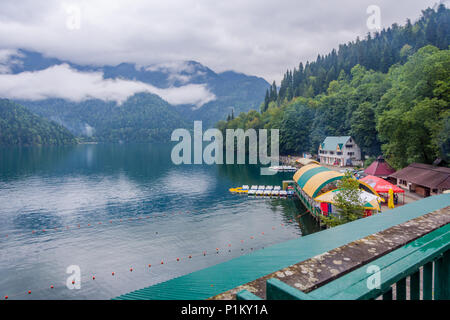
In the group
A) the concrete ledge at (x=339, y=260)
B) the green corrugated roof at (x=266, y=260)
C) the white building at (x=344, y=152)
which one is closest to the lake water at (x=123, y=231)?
the green corrugated roof at (x=266, y=260)

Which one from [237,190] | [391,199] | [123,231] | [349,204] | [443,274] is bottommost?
[123,231]

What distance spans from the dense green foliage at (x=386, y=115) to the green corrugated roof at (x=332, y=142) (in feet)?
9.39

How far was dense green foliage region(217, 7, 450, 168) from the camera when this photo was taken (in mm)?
39625

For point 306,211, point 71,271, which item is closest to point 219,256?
point 71,271

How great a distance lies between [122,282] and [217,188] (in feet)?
116

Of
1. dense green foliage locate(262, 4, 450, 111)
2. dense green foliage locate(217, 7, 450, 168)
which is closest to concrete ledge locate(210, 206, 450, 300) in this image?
dense green foliage locate(217, 7, 450, 168)

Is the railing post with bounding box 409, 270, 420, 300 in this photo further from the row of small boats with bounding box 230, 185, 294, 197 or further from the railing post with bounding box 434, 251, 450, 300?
the row of small boats with bounding box 230, 185, 294, 197

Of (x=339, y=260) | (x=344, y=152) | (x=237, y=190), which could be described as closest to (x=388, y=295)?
(x=339, y=260)

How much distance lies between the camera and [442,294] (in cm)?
209

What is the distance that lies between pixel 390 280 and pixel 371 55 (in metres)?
129

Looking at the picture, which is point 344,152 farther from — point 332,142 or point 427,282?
point 427,282

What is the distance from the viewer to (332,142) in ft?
264

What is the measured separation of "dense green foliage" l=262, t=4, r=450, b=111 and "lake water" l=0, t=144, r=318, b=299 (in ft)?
252

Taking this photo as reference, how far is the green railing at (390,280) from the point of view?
157 cm
